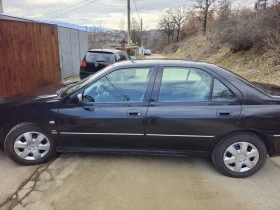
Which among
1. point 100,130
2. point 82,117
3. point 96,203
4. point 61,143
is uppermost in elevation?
point 82,117

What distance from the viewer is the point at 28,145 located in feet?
10.2

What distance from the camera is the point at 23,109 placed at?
10.1 ft

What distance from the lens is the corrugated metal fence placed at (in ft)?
19.1

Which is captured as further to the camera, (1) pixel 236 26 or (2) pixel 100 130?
(1) pixel 236 26

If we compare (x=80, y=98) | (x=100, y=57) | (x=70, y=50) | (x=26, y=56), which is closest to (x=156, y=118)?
(x=80, y=98)

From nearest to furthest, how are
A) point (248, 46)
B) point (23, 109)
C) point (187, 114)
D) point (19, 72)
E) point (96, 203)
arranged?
point (96, 203) → point (187, 114) → point (23, 109) → point (19, 72) → point (248, 46)

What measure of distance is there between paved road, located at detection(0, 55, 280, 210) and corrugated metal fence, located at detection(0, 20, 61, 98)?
131 inches

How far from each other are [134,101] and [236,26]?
14.6 metres

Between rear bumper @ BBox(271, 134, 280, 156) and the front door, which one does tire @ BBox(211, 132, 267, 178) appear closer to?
rear bumper @ BBox(271, 134, 280, 156)

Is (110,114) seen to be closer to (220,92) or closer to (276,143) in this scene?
(220,92)

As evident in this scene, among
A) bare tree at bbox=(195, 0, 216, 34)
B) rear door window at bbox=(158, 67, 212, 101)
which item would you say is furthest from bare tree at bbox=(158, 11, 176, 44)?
rear door window at bbox=(158, 67, 212, 101)

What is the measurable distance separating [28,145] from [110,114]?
1.28 meters

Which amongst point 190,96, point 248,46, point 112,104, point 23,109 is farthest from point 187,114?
point 248,46

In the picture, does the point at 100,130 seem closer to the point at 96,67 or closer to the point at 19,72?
the point at 19,72
